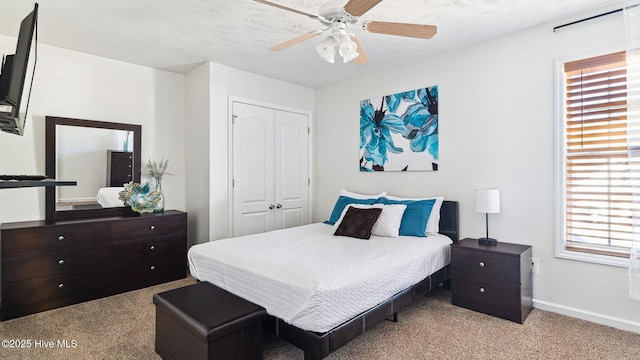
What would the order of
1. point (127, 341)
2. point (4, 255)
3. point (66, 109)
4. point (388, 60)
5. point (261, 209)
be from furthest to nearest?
point (261, 209), point (388, 60), point (66, 109), point (4, 255), point (127, 341)

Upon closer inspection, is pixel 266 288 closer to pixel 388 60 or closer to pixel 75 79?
pixel 388 60

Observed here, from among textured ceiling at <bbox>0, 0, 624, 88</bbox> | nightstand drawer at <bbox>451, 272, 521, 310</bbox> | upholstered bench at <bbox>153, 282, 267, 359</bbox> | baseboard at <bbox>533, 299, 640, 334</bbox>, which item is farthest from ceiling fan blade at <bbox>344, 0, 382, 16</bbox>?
baseboard at <bbox>533, 299, 640, 334</bbox>

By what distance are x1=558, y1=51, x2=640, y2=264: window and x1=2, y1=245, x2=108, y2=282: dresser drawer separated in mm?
4283

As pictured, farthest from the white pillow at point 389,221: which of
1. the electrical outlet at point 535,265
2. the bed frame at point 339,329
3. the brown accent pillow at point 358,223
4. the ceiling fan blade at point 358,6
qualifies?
the ceiling fan blade at point 358,6

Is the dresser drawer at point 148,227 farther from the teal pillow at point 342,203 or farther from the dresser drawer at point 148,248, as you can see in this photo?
the teal pillow at point 342,203

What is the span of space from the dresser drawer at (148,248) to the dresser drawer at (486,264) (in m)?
2.94

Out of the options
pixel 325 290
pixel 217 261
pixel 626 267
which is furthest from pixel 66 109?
pixel 626 267

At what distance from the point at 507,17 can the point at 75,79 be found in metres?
4.27

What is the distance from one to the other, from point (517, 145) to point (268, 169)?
2895 millimetres

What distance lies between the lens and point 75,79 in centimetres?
353


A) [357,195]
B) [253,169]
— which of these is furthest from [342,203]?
[253,169]

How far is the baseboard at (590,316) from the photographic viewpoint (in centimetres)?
253

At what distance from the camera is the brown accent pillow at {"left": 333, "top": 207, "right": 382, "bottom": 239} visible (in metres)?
3.21

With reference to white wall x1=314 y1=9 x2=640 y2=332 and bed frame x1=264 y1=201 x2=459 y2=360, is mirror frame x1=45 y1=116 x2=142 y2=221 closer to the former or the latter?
bed frame x1=264 y1=201 x2=459 y2=360
